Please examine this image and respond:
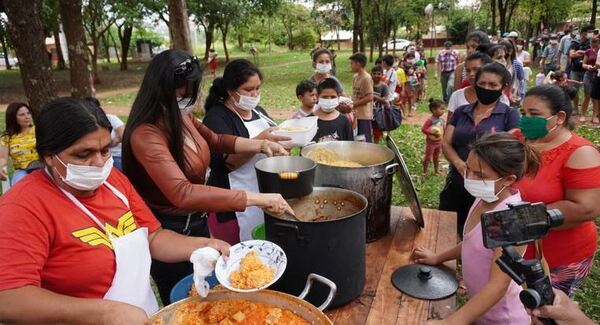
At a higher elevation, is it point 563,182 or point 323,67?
point 323,67

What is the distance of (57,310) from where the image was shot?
4.29 ft

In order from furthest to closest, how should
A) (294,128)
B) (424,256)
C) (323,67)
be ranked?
(323,67) < (294,128) < (424,256)

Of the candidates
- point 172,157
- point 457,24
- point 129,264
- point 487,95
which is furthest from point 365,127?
point 457,24

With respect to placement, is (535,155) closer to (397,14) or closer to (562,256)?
(562,256)

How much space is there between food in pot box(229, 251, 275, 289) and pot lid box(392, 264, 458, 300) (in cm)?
75

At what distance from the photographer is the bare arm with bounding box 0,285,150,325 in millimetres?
1262

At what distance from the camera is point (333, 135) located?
3900mm

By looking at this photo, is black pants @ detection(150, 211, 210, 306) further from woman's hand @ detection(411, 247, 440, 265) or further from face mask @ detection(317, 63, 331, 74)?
face mask @ detection(317, 63, 331, 74)

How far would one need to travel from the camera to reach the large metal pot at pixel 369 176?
7.57 feet

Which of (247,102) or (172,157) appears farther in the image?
(247,102)

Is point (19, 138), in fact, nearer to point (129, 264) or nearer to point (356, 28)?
point (129, 264)

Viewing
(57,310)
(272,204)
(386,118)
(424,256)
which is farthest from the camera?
(386,118)

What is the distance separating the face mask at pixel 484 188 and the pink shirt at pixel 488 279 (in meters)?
0.05

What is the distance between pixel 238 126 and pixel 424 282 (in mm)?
1582
